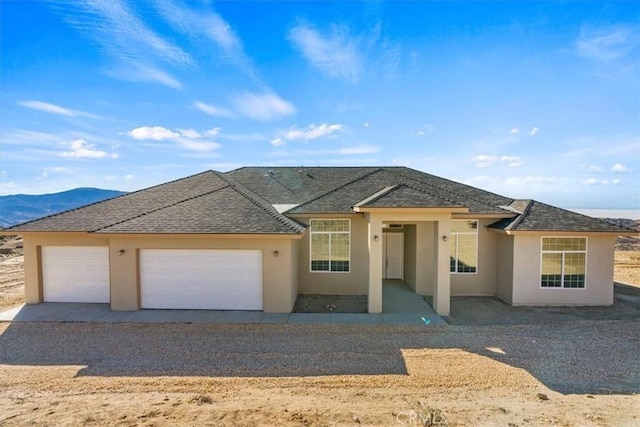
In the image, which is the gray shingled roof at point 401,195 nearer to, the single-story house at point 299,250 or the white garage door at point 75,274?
the single-story house at point 299,250

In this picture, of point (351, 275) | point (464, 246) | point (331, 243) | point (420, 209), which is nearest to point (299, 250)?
point (331, 243)

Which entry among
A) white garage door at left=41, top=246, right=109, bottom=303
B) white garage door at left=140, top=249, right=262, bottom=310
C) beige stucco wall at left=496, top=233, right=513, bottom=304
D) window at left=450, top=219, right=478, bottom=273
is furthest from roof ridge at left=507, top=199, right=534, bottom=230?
white garage door at left=41, top=246, right=109, bottom=303

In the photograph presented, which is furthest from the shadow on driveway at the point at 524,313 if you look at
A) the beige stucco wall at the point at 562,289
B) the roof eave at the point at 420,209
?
the roof eave at the point at 420,209

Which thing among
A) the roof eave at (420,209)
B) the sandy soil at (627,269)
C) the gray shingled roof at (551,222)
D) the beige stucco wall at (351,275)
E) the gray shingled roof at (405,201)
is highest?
the gray shingled roof at (405,201)

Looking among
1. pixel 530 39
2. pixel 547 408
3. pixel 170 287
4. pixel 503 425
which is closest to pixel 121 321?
pixel 170 287

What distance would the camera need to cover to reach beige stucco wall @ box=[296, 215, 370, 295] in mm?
13805

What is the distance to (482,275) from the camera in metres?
13.8

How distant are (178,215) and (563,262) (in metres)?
15.2

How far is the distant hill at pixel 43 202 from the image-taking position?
69319mm

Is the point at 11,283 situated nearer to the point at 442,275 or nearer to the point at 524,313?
the point at 442,275

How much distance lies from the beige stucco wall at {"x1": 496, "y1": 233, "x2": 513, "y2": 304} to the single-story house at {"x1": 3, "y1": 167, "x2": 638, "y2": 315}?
0.14 ft

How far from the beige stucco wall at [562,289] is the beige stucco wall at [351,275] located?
5.89 meters

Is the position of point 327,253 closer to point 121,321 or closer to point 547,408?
point 121,321

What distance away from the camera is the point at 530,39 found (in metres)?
11.4
